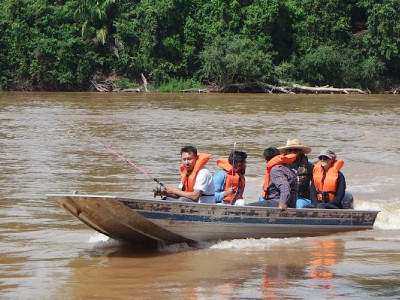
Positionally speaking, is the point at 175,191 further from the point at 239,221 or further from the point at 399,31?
the point at 399,31

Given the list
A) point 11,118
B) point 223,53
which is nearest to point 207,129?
point 11,118

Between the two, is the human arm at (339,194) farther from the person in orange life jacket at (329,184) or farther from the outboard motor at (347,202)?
the outboard motor at (347,202)

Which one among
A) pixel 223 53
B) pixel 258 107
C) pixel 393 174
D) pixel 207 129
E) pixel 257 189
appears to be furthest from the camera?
pixel 223 53

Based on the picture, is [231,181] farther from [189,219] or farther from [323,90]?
[323,90]

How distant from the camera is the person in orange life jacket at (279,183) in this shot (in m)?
8.98

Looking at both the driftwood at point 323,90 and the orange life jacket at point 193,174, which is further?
the driftwood at point 323,90

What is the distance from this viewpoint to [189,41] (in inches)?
1743

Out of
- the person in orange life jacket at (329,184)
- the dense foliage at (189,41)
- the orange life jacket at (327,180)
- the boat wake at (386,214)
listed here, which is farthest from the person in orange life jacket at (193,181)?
the dense foliage at (189,41)

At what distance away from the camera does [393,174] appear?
14.9m

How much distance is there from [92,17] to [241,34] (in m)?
7.74

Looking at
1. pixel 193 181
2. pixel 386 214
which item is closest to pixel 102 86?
pixel 386 214

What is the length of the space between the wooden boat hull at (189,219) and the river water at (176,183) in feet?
0.46

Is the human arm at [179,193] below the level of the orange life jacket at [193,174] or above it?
below

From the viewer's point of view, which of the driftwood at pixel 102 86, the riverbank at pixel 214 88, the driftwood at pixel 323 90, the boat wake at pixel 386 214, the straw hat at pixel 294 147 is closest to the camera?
the straw hat at pixel 294 147
